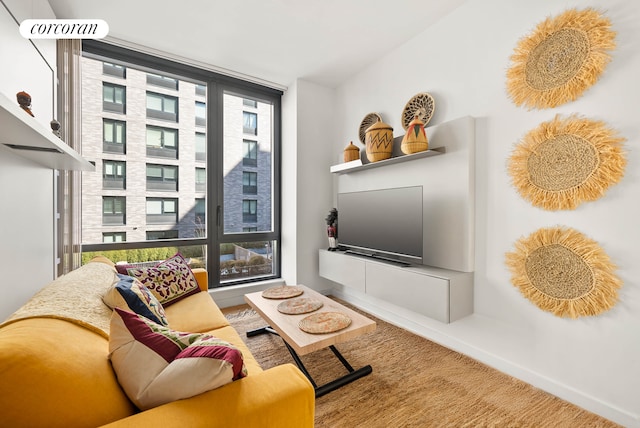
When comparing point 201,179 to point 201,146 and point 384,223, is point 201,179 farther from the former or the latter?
point 384,223

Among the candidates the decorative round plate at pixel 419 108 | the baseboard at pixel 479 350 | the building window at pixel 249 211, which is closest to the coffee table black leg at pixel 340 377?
the baseboard at pixel 479 350

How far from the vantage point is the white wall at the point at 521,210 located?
4.96 feet

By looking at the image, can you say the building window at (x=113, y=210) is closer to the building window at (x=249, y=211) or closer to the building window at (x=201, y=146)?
the building window at (x=201, y=146)

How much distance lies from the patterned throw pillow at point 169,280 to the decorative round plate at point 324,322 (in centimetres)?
102

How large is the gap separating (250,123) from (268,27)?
1280 millimetres

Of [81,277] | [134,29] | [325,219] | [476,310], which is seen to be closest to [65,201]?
[81,277]

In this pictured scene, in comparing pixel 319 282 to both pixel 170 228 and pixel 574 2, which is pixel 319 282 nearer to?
pixel 170 228

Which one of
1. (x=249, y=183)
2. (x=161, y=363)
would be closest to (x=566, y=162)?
(x=161, y=363)

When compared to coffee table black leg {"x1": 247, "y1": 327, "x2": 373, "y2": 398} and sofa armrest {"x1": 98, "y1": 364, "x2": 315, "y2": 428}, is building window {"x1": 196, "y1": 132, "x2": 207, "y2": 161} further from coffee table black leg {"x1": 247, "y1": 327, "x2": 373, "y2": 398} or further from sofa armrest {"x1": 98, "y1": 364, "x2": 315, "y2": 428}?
sofa armrest {"x1": 98, "y1": 364, "x2": 315, "y2": 428}

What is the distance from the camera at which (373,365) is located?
82.0 inches

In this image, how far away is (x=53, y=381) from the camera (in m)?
0.69

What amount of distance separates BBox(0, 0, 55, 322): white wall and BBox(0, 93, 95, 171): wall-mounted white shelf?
0.08 metres

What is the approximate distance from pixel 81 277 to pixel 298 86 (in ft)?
9.54

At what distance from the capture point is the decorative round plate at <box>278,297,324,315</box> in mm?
1995
